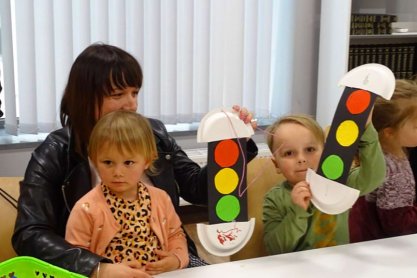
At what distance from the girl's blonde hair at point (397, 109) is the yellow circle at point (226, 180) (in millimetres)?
607

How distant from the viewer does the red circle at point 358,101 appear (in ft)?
3.96

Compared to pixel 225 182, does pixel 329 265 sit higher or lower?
lower

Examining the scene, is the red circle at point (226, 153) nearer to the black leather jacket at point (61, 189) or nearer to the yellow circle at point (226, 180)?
the yellow circle at point (226, 180)

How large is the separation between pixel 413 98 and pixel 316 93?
6.22 feet

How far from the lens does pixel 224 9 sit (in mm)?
3070

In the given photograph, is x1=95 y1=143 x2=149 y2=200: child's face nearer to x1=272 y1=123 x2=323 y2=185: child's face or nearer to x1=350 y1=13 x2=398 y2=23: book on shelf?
x1=272 y1=123 x2=323 y2=185: child's face

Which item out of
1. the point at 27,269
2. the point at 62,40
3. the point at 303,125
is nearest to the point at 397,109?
the point at 303,125

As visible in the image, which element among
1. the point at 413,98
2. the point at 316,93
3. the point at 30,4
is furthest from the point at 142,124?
the point at 316,93

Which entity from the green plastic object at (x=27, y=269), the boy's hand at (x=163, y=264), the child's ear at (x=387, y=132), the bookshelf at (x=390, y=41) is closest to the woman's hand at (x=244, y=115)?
the boy's hand at (x=163, y=264)

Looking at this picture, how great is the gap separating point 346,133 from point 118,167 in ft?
1.64

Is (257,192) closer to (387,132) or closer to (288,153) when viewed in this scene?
(288,153)

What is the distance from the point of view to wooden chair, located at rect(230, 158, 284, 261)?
4.89 ft

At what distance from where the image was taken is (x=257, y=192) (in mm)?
1543

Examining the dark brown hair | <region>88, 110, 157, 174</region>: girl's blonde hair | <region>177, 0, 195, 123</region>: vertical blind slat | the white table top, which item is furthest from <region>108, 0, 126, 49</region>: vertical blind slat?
the white table top
